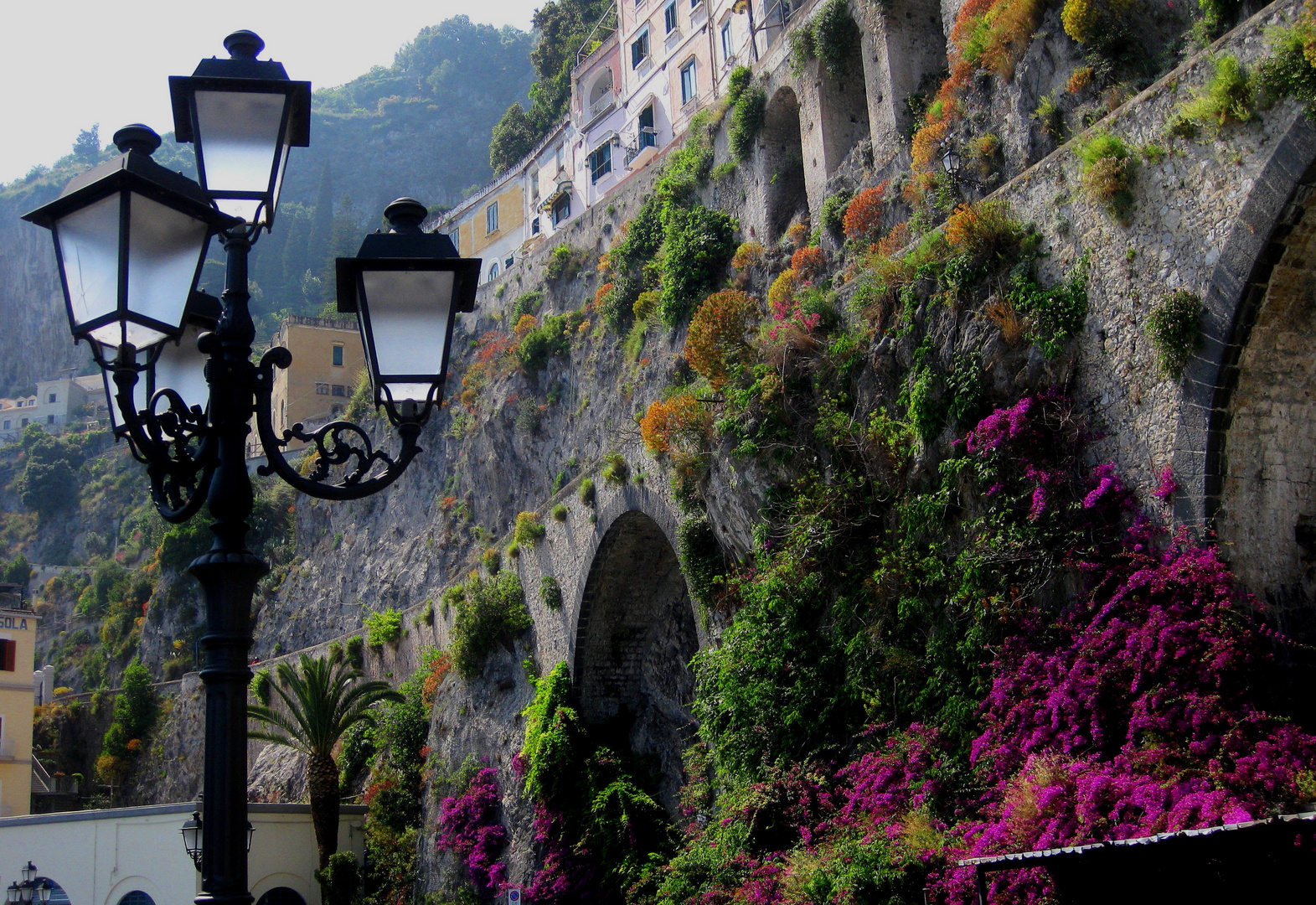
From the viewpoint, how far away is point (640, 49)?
36281 millimetres

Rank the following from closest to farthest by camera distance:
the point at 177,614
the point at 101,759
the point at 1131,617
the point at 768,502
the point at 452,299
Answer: the point at 452,299
the point at 1131,617
the point at 768,502
the point at 101,759
the point at 177,614

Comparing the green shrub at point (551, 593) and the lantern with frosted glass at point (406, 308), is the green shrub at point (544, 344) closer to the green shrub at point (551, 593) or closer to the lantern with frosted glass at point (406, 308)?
the green shrub at point (551, 593)

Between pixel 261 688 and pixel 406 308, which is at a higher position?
pixel 261 688

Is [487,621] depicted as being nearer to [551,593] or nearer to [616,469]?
[551,593]

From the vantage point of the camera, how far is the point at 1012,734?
1067 cm

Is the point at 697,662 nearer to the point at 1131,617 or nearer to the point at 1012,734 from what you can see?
the point at 1012,734

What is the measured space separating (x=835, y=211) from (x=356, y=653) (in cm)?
1750

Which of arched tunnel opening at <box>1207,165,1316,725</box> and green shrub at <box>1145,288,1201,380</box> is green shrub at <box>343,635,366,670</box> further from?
arched tunnel opening at <box>1207,165,1316,725</box>

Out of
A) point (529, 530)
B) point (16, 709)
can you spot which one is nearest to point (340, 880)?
point (529, 530)

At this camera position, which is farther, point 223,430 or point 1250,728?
point 1250,728

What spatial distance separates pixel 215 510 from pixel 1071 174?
998 cm

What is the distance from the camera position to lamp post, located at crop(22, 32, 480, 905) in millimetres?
4422

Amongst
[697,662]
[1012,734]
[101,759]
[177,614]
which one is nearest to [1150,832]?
[1012,734]

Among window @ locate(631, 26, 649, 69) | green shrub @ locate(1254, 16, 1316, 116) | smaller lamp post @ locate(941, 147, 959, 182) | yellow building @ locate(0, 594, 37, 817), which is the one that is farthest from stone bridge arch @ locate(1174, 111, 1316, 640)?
yellow building @ locate(0, 594, 37, 817)
